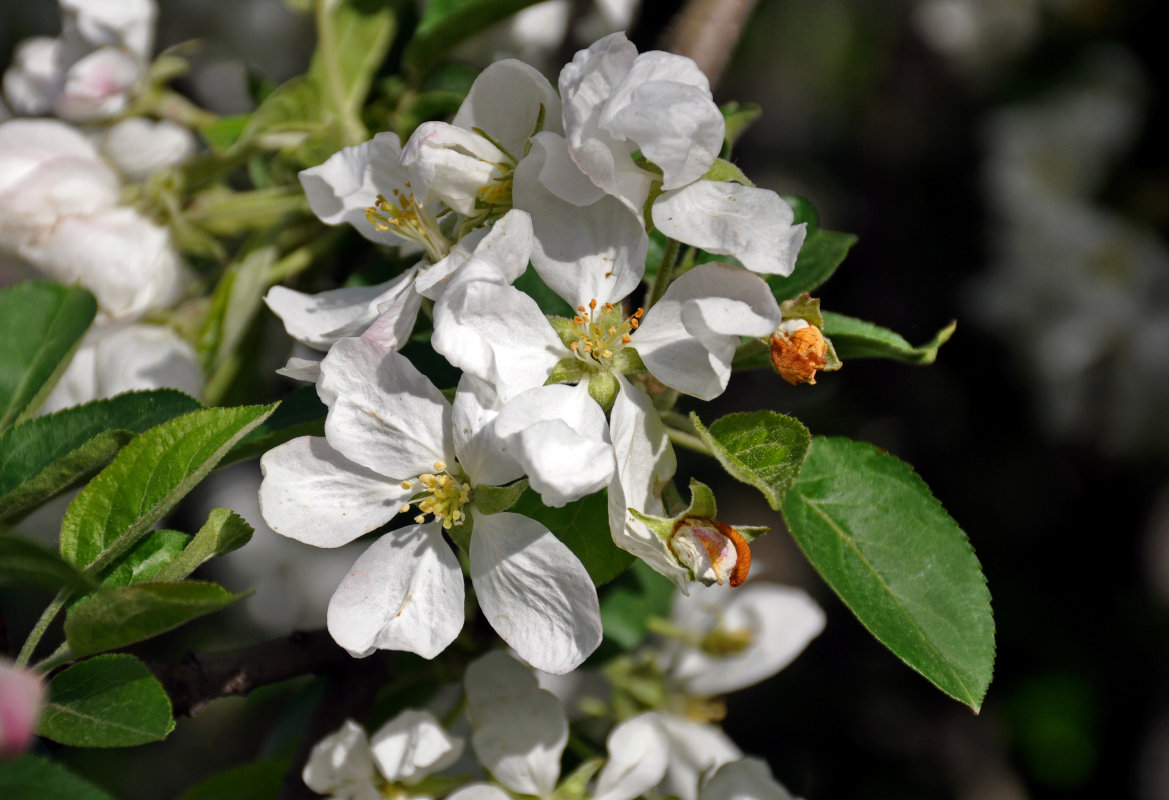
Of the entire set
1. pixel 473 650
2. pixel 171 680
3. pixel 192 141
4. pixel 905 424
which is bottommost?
pixel 905 424

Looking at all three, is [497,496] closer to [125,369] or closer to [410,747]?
[410,747]

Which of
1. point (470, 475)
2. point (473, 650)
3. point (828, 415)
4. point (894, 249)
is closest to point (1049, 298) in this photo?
point (894, 249)

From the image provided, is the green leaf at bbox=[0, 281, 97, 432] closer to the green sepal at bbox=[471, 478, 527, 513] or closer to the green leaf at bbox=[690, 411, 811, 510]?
the green sepal at bbox=[471, 478, 527, 513]

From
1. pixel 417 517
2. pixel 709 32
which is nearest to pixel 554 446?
pixel 417 517

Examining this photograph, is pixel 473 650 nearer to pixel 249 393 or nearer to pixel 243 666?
pixel 243 666

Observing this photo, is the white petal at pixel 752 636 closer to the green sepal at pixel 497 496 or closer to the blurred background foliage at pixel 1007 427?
the green sepal at pixel 497 496

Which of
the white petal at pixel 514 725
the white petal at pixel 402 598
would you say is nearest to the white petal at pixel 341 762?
the white petal at pixel 514 725

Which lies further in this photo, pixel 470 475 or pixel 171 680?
pixel 171 680
